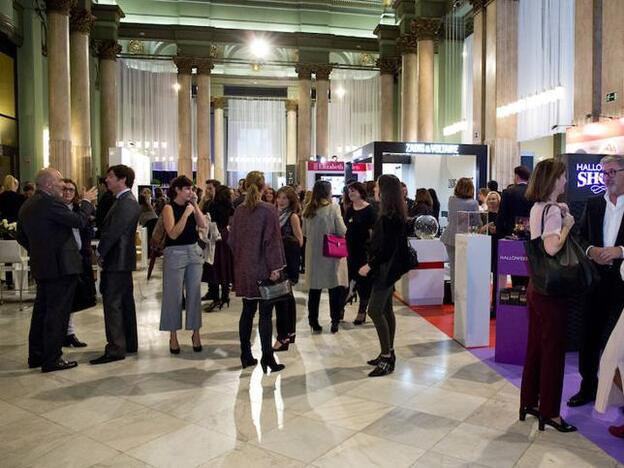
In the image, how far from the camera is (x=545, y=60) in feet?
38.6

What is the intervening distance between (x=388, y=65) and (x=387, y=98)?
→ 1.21 m

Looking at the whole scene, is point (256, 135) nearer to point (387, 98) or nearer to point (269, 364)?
point (387, 98)

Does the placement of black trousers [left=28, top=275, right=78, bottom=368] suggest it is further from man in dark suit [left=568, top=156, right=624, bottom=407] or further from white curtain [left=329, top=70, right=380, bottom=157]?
white curtain [left=329, top=70, right=380, bottom=157]

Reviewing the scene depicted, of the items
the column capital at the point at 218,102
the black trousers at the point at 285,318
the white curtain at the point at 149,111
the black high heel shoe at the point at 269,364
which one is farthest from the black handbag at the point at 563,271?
the column capital at the point at 218,102

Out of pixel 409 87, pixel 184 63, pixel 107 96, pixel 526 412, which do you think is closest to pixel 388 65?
pixel 409 87

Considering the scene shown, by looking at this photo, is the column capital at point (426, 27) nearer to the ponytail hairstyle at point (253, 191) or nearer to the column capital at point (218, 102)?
the column capital at point (218, 102)

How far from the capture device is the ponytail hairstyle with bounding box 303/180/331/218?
5.67m

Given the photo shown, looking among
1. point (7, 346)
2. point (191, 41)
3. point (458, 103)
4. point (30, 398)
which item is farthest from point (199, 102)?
point (30, 398)

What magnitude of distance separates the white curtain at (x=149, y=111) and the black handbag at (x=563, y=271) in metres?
20.6

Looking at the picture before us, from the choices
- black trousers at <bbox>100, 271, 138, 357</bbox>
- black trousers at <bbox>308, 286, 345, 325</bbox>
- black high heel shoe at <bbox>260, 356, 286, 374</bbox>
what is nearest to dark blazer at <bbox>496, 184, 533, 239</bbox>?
black trousers at <bbox>308, 286, 345, 325</bbox>

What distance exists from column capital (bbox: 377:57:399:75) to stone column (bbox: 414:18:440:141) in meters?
3.98

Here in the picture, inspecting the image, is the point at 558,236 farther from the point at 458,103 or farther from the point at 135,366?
the point at 458,103

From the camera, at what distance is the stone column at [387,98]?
21.0 m

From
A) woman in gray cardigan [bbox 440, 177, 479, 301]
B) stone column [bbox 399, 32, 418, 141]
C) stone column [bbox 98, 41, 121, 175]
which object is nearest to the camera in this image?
woman in gray cardigan [bbox 440, 177, 479, 301]
